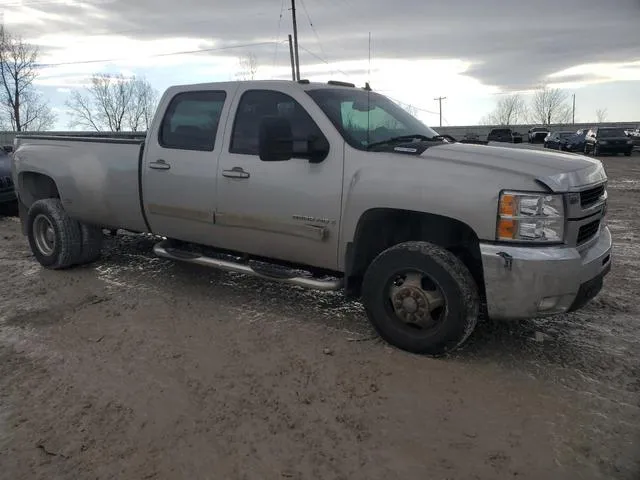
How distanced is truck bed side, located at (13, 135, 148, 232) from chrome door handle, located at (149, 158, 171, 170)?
233 mm

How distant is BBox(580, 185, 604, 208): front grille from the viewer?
3578mm

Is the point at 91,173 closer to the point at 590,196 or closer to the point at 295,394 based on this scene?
the point at 295,394

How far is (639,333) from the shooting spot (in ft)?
13.9

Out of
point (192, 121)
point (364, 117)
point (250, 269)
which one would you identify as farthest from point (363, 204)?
point (192, 121)

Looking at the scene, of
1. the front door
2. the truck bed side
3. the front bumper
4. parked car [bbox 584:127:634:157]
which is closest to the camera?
the front bumper

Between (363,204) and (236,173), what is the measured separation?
4.06 feet

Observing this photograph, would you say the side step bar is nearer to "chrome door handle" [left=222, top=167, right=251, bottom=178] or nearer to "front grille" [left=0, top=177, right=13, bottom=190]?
"chrome door handle" [left=222, top=167, right=251, bottom=178]

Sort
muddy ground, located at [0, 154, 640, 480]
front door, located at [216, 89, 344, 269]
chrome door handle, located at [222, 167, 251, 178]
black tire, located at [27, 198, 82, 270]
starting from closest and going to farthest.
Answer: muddy ground, located at [0, 154, 640, 480] < front door, located at [216, 89, 344, 269] < chrome door handle, located at [222, 167, 251, 178] < black tire, located at [27, 198, 82, 270]

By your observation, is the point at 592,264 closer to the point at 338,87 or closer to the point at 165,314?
the point at 338,87

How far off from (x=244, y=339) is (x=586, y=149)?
35382 millimetres

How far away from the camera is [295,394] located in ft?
11.1

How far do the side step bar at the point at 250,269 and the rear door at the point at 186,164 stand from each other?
0.16m

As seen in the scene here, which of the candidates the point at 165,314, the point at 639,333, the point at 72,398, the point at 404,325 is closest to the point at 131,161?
the point at 165,314

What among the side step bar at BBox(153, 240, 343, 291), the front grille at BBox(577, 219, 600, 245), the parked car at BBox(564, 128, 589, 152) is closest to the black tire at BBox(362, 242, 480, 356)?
the side step bar at BBox(153, 240, 343, 291)
